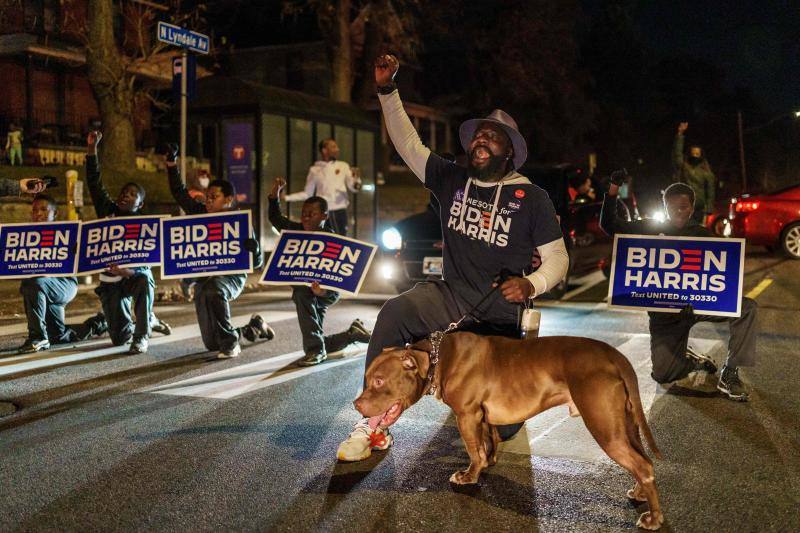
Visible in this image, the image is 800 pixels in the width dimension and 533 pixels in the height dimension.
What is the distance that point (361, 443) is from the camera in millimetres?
4852

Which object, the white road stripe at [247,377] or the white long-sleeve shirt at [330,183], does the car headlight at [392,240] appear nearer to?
the white long-sleeve shirt at [330,183]

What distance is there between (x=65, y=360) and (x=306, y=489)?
14.0 feet

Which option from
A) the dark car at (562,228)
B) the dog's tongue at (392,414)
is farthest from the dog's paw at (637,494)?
the dark car at (562,228)

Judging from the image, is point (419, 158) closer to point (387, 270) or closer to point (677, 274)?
point (677, 274)

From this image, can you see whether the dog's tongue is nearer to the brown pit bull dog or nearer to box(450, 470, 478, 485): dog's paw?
the brown pit bull dog

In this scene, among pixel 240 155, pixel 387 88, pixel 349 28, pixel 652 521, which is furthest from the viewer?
pixel 349 28

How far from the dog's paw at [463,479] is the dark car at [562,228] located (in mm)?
6793

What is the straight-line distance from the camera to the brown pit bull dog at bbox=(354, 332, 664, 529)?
12.7ft

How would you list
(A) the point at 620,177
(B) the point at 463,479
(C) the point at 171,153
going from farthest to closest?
(C) the point at 171,153 < (A) the point at 620,177 < (B) the point at 463,479

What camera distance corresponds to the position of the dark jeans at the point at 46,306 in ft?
27.2

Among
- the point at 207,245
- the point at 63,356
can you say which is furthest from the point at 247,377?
the point at 63,356

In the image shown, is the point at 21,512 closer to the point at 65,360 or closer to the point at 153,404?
the point at 153,404

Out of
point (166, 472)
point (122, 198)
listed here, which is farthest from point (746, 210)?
point (166, 472)

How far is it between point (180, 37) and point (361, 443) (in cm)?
970
